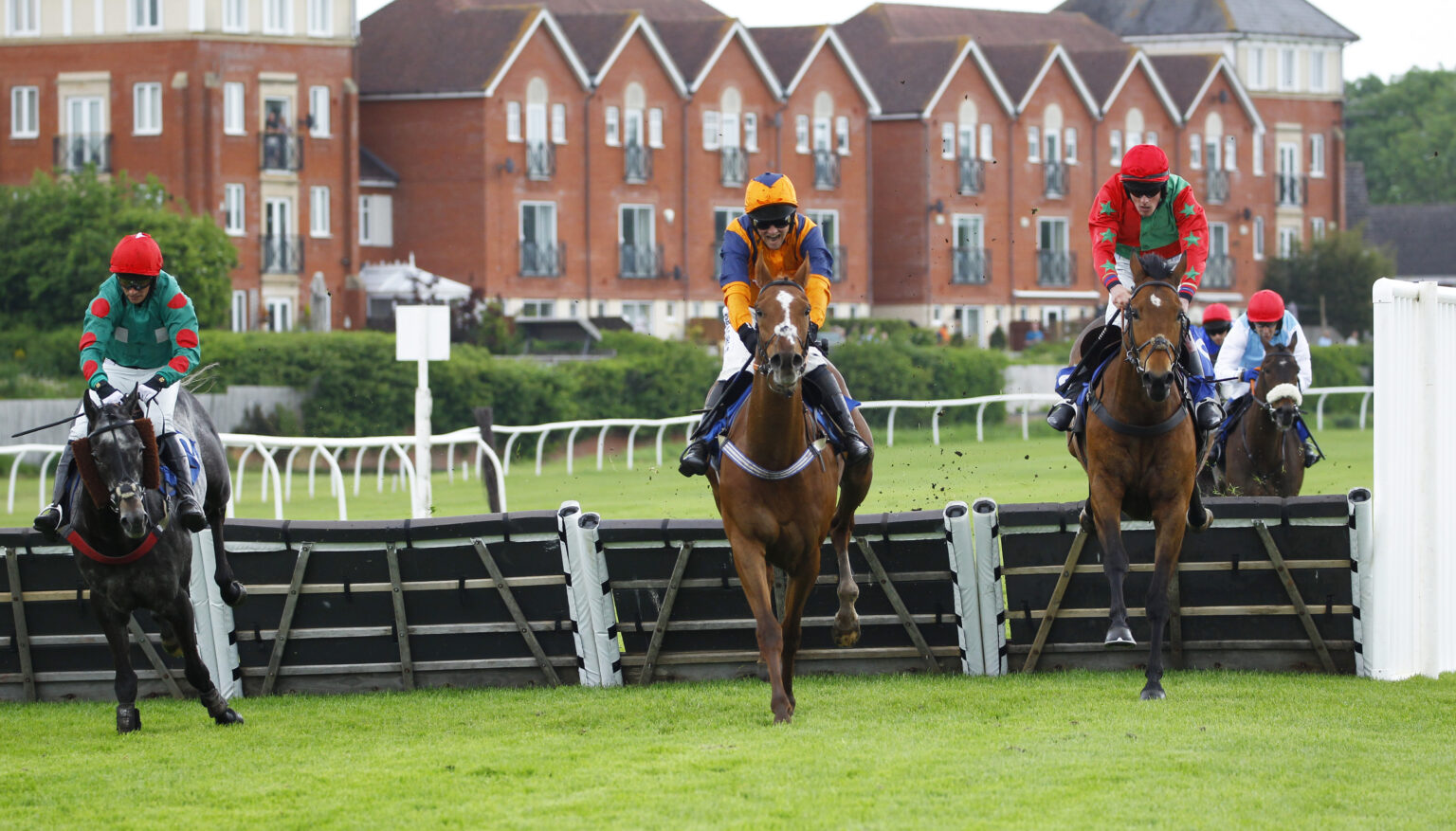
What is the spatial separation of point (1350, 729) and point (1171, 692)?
124 centimetres

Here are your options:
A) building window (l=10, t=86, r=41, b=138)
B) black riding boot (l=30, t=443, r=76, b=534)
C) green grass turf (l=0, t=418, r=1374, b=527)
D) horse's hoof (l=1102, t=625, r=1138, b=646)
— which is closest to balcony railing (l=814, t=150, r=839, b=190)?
building window (l=10, t=86, r=41, b=138)

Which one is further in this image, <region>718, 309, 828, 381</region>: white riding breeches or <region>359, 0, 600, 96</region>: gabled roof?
<region>359, 0, 600, 96</region>: gabled roof

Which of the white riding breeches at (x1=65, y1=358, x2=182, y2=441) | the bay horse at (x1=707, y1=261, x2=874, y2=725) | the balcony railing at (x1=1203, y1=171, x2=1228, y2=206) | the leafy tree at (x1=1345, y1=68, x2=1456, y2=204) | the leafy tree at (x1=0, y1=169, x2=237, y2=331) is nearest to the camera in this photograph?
the bay horse at (x1=707, y1=261, x2=874, y2=725)

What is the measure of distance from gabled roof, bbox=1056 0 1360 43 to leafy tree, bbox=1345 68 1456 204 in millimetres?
21695

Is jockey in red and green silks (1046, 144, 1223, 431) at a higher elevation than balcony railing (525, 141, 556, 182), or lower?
lower

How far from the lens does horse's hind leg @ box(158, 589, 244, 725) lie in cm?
974

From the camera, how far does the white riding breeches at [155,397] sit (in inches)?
383

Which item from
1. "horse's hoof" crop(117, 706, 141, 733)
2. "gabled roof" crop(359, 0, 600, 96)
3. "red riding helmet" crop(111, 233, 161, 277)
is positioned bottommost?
"horse's hoof" crop(117, 706, 141, 733)

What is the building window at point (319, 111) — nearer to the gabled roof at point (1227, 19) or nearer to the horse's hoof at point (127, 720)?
the gabled roof at point (1227, 19)

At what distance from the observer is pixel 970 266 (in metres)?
54.8

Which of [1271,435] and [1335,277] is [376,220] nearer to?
[1335,277]

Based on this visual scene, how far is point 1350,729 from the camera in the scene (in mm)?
8602

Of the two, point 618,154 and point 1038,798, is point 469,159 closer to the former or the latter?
point 618,154

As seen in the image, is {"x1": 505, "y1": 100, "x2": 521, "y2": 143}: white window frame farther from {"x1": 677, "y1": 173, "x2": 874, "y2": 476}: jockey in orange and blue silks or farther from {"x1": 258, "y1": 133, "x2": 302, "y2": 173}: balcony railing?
{"x1": 677, "y1": 173, "x2": 874, "y2": 476}: jockey in orange and blue silks
